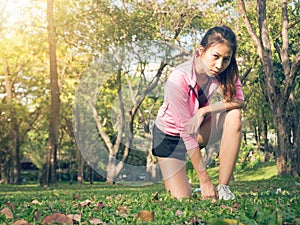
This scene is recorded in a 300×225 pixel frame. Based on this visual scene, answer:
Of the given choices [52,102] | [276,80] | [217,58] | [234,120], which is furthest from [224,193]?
[52,102]

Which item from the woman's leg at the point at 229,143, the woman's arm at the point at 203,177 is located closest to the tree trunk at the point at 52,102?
the woman's leg at the point at 229,143

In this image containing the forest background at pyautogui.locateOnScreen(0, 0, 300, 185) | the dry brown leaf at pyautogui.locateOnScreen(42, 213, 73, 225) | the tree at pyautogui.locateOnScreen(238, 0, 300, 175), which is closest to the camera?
the dry brown leaf at pyautogui.locateOnScreen(42, 213, 73, 225)

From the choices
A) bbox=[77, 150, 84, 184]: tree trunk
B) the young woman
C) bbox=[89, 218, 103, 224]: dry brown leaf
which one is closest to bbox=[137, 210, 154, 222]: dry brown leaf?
bbox=[89, 218, 103, 224]: dry brown leaf

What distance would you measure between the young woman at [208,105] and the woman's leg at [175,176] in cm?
1

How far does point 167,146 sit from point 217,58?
106 cm

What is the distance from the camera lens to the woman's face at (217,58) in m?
4.77

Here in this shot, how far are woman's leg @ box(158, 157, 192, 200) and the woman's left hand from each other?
0.58 m

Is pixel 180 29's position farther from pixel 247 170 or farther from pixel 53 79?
pixel 247 170

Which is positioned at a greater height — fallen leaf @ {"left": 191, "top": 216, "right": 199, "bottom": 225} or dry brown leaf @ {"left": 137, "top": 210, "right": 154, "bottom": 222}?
dry brown leaf @ {"left": 137, "top": 210, "right": 154, "bottom": 222}

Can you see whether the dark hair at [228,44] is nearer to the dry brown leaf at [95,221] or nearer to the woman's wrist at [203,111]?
the woman's wrist at [203,111]

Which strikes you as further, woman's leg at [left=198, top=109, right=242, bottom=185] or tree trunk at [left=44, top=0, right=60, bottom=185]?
tree trunk at [left=44, top=0, right=60, bottom=185]

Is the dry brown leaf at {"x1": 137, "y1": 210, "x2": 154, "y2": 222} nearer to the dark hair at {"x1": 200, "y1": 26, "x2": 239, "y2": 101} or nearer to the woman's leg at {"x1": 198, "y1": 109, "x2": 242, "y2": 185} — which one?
the woman's leg at {"x1": 198, "y1": 109, "x2": 242, "y2": 185}

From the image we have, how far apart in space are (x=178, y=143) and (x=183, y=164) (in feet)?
0.93

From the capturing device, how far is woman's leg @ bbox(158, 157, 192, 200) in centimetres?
529
